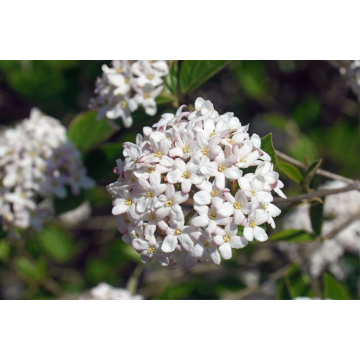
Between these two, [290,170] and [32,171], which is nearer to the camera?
[290,170]

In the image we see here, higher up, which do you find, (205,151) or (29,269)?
(205,151)

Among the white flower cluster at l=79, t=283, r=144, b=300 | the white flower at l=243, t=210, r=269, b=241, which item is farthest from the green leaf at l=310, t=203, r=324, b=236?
the white flower cluster at l=79, t=283, r=144, b=300

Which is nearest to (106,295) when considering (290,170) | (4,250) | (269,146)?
(4,250)

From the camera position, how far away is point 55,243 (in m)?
3.52

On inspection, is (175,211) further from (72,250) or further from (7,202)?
(72,250)

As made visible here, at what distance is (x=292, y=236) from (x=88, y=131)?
156 cm

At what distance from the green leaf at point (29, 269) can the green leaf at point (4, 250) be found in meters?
0.10

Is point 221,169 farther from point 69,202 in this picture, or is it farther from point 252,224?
point 69,202

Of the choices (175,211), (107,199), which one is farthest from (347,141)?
(175,211)

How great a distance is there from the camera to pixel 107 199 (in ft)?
12.5

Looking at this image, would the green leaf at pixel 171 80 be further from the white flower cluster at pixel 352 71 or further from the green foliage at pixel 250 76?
the green foliage at pixel 250 76

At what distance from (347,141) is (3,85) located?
137 inches

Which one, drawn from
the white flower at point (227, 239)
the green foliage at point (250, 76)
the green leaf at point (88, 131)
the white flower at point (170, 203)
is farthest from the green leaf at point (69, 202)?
the green foliage at point (250, 76)

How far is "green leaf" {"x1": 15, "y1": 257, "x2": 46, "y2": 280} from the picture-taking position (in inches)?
126
